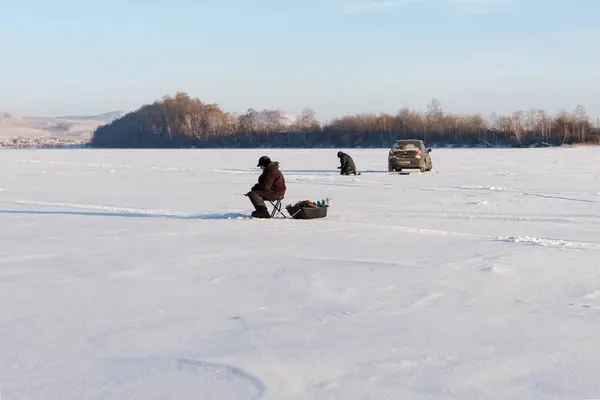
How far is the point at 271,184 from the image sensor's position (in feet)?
42.7

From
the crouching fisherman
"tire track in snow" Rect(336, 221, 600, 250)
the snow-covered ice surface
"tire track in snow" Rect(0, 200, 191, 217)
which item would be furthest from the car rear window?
"tire track in snow" Rect(336, 221, 600, 250)

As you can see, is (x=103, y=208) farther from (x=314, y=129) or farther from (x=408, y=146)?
(x=314, y=129)

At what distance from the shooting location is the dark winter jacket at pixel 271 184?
1298 centimetres

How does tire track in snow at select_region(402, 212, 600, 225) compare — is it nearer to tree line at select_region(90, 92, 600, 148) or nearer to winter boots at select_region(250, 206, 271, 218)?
winter boots at select_region(250, 206, 271, 218)

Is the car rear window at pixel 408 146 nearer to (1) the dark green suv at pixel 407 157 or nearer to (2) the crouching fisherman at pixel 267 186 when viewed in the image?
(1) the dark green suv at pixel 407 157

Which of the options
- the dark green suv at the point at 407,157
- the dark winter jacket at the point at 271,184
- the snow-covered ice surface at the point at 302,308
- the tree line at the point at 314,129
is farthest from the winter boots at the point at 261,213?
the tree line at the point at 314,129

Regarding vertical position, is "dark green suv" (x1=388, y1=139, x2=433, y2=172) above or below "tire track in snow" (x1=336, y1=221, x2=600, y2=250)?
above

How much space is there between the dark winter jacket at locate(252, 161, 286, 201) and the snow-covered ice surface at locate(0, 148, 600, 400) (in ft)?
2.75

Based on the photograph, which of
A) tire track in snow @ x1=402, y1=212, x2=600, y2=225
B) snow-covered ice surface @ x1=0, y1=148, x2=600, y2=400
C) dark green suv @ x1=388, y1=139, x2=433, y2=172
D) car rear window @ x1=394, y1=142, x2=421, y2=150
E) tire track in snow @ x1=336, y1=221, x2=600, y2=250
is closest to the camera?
snow-covered ice surface @ x1=0, y1=148, x2=600, y2=400

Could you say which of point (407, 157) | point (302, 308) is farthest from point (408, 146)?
point (302, 308)

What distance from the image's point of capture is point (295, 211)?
1302 cm

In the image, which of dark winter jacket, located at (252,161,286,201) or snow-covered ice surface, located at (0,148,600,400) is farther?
dark winter jacket, located at (252,161,286,201)

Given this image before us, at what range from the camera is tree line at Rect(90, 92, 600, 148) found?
295 ft

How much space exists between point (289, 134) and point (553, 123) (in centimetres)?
3976
